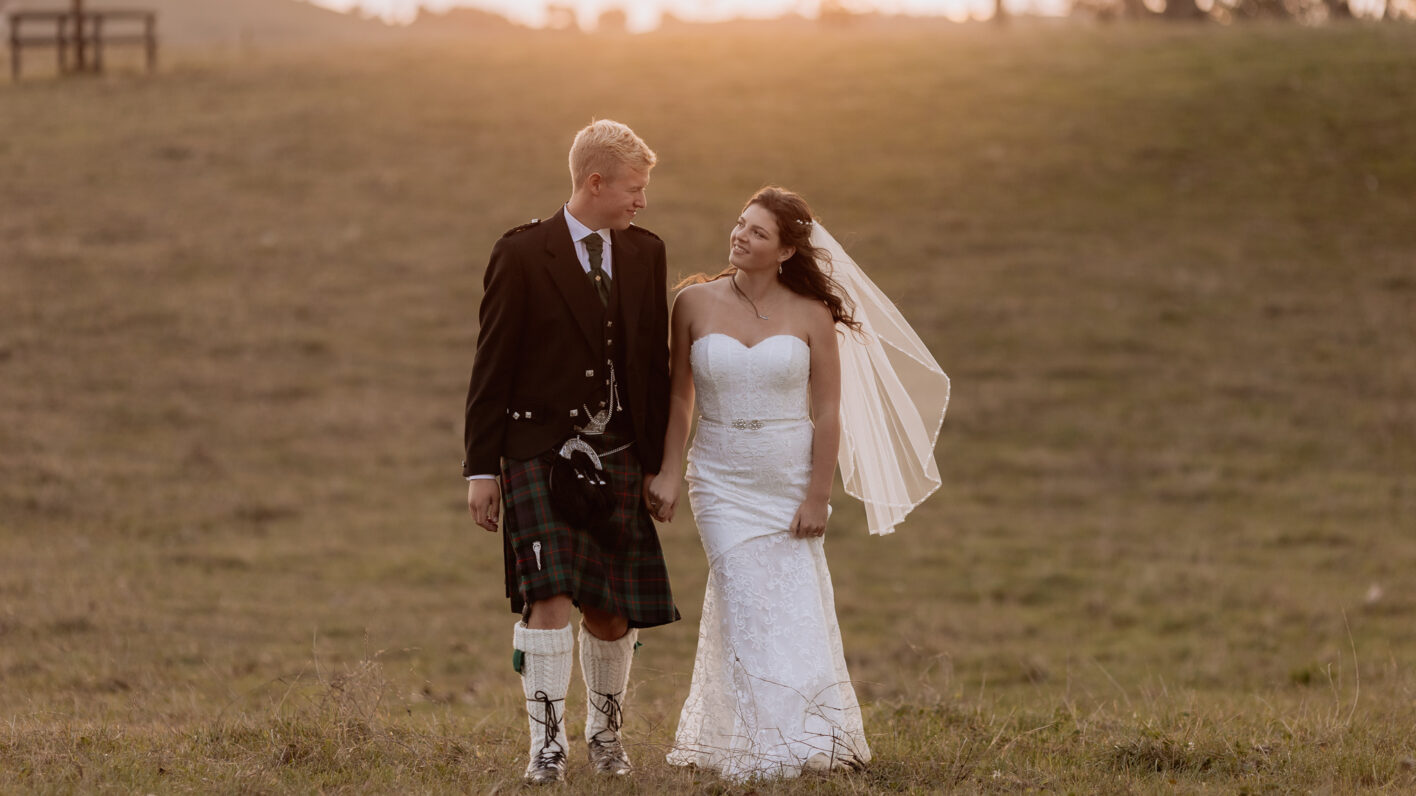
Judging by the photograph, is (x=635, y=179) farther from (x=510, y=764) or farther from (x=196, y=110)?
(x=196, y=110)

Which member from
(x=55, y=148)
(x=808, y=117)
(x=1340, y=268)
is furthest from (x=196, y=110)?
(x=1340, y=268)

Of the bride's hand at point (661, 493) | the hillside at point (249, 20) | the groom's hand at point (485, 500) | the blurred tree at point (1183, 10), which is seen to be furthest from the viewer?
the hillside at point (249, 20)

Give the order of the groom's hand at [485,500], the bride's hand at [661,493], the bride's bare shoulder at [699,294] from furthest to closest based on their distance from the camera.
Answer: the bride's bare shoulder at [699,294]
the bride's hand at [661,493]
the groom's hand at [485,500]

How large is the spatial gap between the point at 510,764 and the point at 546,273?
2010 mm

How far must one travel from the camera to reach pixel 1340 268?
887 inches

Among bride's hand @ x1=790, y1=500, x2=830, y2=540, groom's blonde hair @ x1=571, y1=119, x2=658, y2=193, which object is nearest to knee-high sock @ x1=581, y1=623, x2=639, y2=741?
bride's hand @ x1=790, y1=500, x2=830, y2=540

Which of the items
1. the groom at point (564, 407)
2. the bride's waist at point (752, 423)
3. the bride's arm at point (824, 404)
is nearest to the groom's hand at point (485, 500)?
the groom at point (564, 407)

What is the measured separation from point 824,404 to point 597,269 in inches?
42.8

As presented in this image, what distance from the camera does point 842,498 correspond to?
15242mm

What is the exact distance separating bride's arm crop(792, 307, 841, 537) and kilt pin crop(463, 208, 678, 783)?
0.67 metres

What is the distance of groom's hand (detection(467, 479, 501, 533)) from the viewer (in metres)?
5.21

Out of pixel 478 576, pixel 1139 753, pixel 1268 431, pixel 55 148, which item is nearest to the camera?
pixel 1139 753

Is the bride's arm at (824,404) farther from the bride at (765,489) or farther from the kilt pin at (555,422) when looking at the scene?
the kilt pin at (555,422)

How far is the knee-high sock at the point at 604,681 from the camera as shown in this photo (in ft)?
18.3
